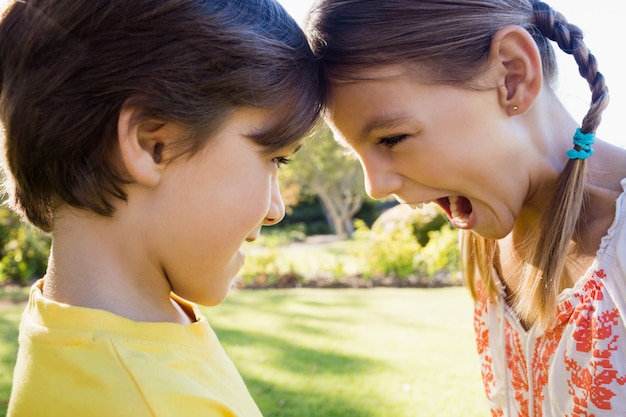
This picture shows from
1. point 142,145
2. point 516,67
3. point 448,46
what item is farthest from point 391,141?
point 142,145

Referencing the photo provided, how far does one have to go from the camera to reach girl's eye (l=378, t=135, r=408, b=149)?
6.64 ft

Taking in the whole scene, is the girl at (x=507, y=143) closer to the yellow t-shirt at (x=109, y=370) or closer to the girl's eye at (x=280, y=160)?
the girl's eye at (x=280, y=160)

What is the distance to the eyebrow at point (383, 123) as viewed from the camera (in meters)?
1.97

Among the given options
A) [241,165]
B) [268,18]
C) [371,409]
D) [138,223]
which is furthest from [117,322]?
[371,409]

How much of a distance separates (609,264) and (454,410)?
2267 millimetres

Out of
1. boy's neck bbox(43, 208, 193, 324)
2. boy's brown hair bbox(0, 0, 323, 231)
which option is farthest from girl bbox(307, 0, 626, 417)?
boy's neck bbox(43, 208, 193, 324)

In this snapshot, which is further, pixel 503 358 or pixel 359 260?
pixel 359 260

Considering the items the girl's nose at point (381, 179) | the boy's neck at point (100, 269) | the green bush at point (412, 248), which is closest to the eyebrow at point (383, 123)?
the girl's nose at point (381, 179)

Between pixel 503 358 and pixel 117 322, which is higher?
pixel 117 322

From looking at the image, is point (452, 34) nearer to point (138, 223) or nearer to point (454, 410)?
point (138, 223)

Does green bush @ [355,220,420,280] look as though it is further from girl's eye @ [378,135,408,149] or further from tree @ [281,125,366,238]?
tree @ [281,125,366,238]

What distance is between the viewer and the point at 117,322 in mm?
1342

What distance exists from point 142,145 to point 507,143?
1.20 metres

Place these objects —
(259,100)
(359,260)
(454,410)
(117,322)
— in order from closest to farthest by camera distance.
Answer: (117,322), (259,100), (454,410), (359,260)
